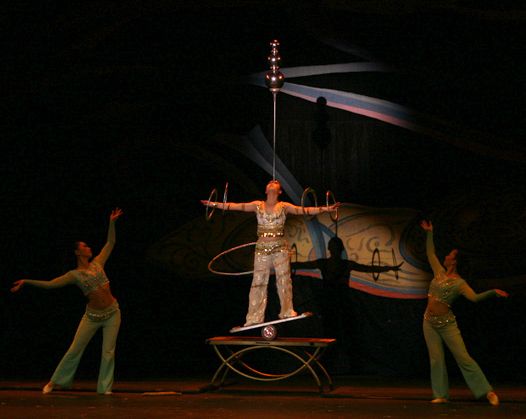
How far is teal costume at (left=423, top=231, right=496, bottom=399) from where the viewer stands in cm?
893

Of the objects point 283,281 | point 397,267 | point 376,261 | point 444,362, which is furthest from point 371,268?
point 444,362

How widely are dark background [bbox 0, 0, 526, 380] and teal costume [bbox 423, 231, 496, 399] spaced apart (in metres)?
1.43

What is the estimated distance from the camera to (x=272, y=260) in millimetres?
9773

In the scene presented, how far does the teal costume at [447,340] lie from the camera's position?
352 inches

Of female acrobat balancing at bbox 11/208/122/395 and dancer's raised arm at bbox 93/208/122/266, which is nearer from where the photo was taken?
female acrobat balancing at bbox 11/208/122/395

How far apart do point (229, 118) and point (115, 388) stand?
9.44 ft

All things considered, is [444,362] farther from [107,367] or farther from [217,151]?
[217,151]

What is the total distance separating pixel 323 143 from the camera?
1066 centimetres

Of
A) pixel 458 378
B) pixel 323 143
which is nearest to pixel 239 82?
pixel 323 143

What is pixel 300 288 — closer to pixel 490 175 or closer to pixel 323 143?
pixel 323 143

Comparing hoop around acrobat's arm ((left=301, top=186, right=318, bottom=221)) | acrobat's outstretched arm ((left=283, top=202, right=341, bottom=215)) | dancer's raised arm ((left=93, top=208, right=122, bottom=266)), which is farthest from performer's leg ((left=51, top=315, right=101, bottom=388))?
hoop around acrobat's arm ((left=301, top=186, right=318, bottom=221))

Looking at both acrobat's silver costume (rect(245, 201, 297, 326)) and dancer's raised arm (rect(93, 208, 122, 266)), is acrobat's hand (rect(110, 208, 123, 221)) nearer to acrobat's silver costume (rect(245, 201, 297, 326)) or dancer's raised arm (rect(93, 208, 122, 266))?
dancer's raised arm (rect(93, 208, 122, 266))

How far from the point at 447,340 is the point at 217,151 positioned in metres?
3.10

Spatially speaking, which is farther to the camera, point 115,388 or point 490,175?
point 490,175
